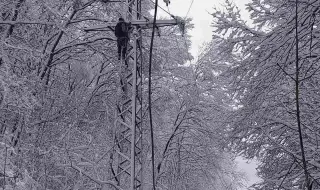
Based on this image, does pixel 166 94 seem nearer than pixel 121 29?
No

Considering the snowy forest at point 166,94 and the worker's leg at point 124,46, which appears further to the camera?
the snowy forest at point 166,94

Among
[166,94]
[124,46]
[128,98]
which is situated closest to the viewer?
[124,46]

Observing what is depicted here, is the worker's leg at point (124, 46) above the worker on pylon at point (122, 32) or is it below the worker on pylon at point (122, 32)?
below

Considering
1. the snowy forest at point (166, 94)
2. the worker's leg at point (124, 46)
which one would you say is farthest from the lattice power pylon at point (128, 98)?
the snowy forest at point (166, 94)

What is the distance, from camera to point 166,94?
446 inches

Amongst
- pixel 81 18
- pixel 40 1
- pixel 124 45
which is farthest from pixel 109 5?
pixel 124 45

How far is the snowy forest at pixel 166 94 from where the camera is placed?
550cm

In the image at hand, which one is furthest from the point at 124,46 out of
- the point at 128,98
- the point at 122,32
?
the point at 128,98

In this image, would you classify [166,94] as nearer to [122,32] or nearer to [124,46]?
[124,46]

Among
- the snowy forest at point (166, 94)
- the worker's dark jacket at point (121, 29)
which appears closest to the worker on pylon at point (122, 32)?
the worker's dark jacket at point (121, 29)

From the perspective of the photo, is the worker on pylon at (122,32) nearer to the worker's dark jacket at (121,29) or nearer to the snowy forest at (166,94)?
the worker's dark jacket at (121,29)

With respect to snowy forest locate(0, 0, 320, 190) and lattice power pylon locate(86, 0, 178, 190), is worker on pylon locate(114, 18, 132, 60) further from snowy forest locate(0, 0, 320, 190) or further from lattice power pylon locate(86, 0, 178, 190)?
snowy forest locate(0, 0, 320, 190)

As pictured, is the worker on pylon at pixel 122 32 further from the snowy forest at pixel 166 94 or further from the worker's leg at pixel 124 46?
the snowy forest at pixel 166 94

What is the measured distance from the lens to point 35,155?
698cm
